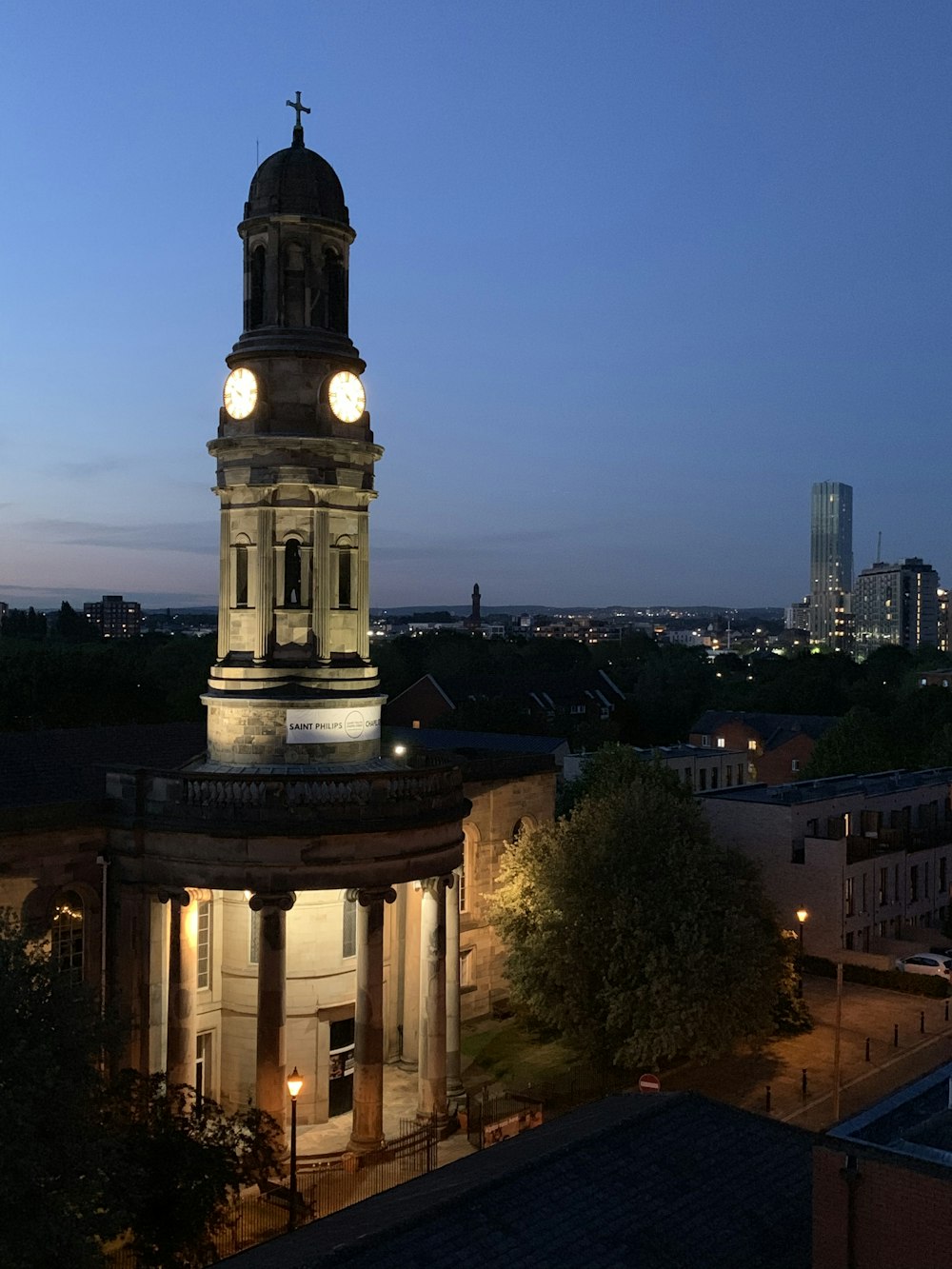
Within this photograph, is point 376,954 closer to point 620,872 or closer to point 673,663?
point 620,872

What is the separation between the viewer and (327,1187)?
32.9 meters

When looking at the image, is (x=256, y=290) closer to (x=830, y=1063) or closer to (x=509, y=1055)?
(x=509, y=1055)

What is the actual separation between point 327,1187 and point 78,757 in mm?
15984

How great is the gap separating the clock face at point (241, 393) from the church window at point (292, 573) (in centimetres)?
407

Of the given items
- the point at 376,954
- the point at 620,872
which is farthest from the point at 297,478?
the point at 620,872

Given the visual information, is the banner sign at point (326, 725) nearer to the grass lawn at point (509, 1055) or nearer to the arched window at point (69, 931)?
the arched window at point (69, 931)

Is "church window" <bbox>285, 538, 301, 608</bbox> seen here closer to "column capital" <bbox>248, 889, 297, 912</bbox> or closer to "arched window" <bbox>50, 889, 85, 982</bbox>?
"column capital" <bbox>248, 889, 297, 912</bbox>

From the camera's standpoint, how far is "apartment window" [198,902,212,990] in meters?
38.6

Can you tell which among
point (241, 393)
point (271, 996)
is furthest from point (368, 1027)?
point (241, 393)

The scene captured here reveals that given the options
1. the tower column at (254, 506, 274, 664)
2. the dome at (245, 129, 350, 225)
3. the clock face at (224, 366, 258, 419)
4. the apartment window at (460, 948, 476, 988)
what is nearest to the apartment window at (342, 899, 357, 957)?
the tower column at (254, 506, 274, 664)

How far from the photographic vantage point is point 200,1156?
83.0 feet

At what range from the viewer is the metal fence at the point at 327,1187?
30.5 metres

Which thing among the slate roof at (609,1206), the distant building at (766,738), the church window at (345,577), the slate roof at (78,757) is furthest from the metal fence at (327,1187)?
the distant building at (766,738)

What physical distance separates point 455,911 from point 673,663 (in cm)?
14946
